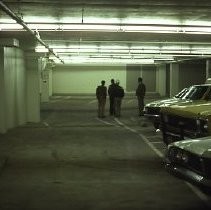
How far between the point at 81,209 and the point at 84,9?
5696mm

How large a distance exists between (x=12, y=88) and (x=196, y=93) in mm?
6871

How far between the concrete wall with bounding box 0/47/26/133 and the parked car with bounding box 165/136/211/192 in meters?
10.4

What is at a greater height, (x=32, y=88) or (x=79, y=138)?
(x=32, y=88)

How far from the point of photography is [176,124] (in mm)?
11336

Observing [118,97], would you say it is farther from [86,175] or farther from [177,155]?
[177,155]

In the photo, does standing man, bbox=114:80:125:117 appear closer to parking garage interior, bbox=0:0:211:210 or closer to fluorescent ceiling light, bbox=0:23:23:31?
parking garage interior, bbox=0:0:211:210

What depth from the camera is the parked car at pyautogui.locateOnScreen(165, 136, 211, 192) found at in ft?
21.6

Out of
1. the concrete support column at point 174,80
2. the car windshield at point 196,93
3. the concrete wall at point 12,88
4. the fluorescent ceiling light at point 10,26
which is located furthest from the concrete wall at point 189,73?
the fluorescent ceiling light at point 10,26

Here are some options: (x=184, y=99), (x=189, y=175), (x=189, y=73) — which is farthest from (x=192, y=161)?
(x=189, y=73)

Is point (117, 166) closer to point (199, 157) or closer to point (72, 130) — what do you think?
point (199, 157)

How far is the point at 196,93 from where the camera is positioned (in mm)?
16281

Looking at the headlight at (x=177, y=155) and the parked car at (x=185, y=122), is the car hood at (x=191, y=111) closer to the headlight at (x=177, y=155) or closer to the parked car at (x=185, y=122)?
the parked car at (x=185, y=122)

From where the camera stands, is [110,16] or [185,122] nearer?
[185,122]

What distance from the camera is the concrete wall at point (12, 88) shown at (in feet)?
56.6
